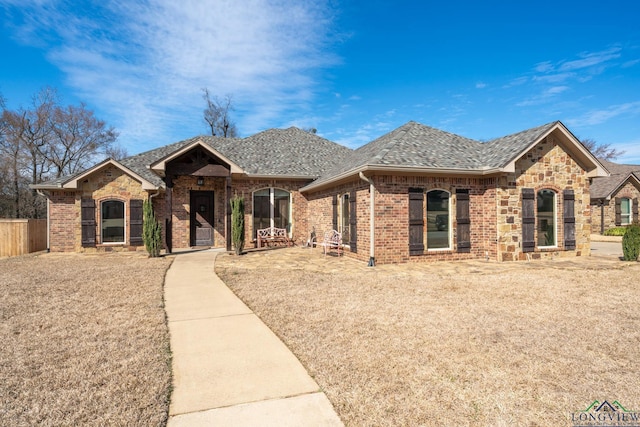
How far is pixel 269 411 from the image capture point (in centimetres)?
288

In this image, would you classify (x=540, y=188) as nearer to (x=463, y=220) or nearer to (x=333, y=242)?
(x=463, y=220)

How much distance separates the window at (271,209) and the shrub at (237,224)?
2882mm

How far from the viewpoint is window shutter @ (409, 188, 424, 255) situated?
1093cm

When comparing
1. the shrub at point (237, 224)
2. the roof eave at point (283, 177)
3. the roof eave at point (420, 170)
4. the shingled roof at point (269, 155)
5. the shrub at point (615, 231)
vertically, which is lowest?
the shrub at point (615, 231)

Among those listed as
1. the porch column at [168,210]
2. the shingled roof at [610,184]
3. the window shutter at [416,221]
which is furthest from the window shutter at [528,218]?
the shingled roof at [610,184]

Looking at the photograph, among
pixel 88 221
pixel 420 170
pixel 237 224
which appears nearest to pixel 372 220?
pixel 420 170

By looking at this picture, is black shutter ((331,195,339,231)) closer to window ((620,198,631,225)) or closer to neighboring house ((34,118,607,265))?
neighboring house ((34,118,607,265))

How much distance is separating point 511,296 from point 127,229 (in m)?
14.4

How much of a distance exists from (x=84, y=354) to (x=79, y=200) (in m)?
13.1

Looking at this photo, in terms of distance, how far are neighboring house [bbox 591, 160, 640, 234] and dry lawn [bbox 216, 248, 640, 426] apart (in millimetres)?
17329

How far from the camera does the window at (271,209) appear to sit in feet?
53.6

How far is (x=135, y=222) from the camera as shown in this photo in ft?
49.7

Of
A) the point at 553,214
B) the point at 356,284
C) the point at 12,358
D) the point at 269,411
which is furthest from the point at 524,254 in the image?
the point at 12,358

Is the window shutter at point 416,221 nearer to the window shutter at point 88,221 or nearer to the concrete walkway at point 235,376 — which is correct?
the concrete walkway at point 235,376
